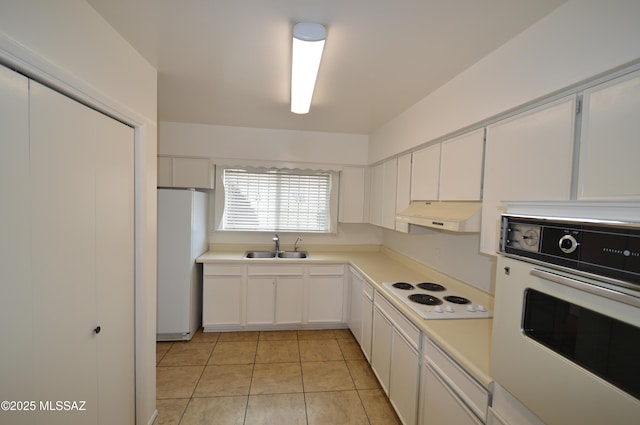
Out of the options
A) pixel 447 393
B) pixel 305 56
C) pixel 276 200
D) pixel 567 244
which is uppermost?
pixel 305 56

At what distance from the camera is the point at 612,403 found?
2.20ft

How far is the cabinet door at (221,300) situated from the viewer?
10.8 feet

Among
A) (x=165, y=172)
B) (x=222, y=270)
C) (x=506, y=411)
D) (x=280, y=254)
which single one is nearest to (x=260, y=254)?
(x=280, y=254)

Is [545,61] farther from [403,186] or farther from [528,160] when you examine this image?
[403,186]

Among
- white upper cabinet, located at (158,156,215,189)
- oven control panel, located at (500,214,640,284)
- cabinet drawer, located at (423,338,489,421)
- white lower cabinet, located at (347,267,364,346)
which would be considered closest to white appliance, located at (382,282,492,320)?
cabinet drawer, located at (423,338,489,421)

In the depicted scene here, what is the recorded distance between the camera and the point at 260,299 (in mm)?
3387

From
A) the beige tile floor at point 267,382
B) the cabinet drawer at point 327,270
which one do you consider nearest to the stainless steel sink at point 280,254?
the cabinet drawer at point 327,270

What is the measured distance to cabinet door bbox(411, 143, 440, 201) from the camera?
2.19 metres

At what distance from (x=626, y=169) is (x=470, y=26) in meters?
0.94

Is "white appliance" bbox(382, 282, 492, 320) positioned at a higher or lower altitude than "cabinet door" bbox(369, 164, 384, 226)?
lower

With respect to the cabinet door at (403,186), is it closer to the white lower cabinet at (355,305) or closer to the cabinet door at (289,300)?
the white lower cabinet at (355,305)

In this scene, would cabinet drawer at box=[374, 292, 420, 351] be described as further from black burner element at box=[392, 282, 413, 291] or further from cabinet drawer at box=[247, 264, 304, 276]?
cabinet drawer at box=[247, 264, 304, 276]

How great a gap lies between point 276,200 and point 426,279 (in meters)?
2.20

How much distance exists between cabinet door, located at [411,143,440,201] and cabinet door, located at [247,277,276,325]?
202cm
